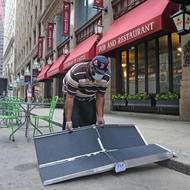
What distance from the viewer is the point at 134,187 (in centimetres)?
245

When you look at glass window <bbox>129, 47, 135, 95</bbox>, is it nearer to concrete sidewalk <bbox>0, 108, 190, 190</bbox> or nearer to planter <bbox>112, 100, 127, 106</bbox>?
planter <bbox>112, 100, 127, 106</bbox>

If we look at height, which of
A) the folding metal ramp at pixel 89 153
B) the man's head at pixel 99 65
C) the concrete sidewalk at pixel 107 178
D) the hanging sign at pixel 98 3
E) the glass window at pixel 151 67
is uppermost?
the hanging sign at pixel 98 3

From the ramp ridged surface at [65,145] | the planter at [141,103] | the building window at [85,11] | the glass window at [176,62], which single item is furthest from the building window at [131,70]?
the ramp ridged surface at [65,145]

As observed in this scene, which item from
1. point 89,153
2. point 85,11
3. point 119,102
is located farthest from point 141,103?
point 85,11

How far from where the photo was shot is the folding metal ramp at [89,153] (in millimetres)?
2609

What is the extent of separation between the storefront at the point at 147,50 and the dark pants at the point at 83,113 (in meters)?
4.39

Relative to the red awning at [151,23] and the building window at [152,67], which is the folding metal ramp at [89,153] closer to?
the red awning at [151,23]

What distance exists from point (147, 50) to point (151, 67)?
95 centimetres

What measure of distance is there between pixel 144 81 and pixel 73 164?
323 inches

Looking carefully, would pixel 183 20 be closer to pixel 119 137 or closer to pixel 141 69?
pixel 119 137

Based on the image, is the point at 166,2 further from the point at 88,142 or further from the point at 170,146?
the point at 88,142

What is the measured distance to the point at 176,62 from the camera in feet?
28.2

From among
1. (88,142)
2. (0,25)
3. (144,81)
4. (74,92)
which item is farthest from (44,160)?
(0,25)

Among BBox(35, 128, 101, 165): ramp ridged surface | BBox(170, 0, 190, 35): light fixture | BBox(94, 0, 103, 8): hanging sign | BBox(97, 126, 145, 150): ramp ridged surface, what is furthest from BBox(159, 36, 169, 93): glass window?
BBox(35, 128, 101, 165): ramp ridged surface
